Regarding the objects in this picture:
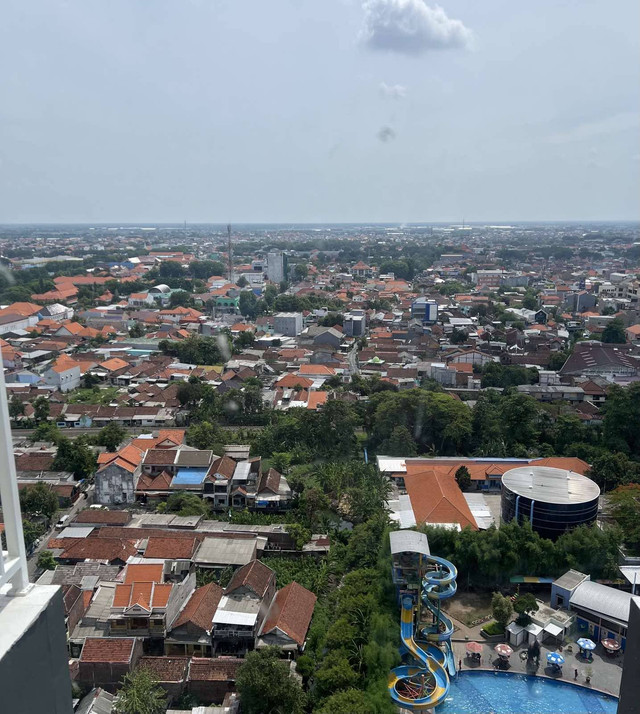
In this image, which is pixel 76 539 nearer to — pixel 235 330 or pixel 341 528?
pixel 341 528

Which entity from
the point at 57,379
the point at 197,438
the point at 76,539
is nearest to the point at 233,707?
the point at 76,539

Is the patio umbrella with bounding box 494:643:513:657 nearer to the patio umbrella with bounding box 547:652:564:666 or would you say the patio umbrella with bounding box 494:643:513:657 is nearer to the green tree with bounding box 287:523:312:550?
the patio umbrella with bounding box 547:652:564:666

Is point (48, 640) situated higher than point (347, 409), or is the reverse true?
point (48, 640)

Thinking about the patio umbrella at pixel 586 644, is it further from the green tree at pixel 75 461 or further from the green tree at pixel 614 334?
the green tree at pixel 614 334

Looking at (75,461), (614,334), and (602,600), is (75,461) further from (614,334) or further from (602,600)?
(614,334)

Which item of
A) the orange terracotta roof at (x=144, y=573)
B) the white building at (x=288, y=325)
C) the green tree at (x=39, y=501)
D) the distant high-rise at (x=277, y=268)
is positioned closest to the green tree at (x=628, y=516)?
the orange terracotta roof at (x=144, y=573)
